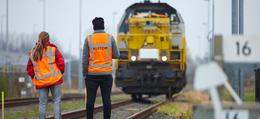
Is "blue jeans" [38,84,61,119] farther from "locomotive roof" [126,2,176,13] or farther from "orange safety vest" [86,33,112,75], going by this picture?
"locomotive roof" [126,2,176,13]

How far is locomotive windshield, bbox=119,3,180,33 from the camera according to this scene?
70.4 feet

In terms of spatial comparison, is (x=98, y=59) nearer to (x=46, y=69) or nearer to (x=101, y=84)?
(x=101, y=84)

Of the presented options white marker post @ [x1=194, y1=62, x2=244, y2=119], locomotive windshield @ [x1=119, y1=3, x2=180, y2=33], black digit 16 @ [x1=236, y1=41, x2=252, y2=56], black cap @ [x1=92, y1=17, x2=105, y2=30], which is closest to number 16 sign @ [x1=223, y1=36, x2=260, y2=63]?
black digit 16 @ [x1=236, y1=41, x2=252, y2=56]

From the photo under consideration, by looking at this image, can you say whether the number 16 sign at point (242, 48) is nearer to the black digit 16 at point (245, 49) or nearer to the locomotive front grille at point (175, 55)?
the black digit 16 at point (245, 49)

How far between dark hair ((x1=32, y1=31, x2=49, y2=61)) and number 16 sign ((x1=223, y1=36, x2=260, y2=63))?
408 cm

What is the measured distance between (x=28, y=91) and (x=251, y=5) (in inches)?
1123

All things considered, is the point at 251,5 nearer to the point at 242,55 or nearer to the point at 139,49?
the point at 242,55

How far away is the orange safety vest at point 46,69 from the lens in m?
9.43

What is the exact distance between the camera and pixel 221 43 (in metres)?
6.05

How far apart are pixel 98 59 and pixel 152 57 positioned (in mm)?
10929

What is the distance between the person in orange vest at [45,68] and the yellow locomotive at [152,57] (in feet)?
35.2

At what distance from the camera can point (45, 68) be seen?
9453 millimetres

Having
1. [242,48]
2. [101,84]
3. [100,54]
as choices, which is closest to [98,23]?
[100,54]

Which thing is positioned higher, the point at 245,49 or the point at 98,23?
the point at 98,23
